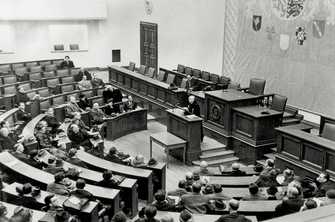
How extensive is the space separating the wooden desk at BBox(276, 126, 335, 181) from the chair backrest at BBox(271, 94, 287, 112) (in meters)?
1.39

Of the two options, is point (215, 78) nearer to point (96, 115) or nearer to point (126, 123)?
point (126, 123)

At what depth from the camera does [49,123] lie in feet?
35.0

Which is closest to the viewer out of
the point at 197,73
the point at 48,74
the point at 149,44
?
the point at 197,73

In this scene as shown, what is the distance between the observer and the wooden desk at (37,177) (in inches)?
261

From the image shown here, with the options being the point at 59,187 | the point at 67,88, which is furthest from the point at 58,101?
the point at 59,187

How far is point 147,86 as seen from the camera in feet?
45.8

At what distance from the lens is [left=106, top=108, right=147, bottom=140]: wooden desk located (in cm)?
1170

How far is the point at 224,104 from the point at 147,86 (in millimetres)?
3904

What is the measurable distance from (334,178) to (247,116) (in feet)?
8.85

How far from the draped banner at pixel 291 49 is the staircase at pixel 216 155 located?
11.0 ft

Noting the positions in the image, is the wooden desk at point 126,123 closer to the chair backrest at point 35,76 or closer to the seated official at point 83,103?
the seated official at point 83,103

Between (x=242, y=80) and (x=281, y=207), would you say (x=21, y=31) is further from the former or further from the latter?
(x=281, y=207)

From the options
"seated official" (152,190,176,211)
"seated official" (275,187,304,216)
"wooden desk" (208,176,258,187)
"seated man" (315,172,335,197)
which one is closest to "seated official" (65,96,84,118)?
"wooden desk" (208,176,258,187)

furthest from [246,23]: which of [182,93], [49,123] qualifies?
[49,123]
